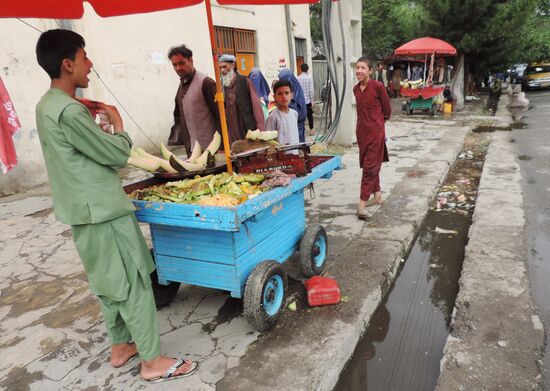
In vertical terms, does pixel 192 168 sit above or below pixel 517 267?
above

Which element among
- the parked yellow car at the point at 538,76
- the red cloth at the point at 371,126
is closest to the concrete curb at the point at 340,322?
the red cloth at the point at 371,126

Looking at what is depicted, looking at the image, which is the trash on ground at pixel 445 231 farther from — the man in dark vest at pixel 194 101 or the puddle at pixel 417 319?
the man in dark vest at pixel 194 101

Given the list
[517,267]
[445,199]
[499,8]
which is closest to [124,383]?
[517,267]

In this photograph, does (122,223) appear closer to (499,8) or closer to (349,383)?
(349,383)

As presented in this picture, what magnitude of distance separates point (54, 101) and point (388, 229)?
3.40 meters

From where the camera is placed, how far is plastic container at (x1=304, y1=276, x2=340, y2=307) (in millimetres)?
2955

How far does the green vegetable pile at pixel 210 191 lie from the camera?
2.49 m

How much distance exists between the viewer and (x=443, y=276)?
12.3 feet

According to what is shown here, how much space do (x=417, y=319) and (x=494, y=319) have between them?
54 centimetres

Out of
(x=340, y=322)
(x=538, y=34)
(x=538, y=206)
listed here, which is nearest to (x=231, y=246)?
(x=340, y=322)

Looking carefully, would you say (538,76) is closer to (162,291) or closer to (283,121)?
(283,121)

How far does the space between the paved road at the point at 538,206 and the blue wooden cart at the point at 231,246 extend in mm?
1631

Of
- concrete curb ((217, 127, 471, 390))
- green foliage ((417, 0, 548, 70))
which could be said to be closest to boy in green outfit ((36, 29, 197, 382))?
concrete curb ((217, 127, 471, 390))

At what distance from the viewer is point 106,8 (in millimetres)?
3111
